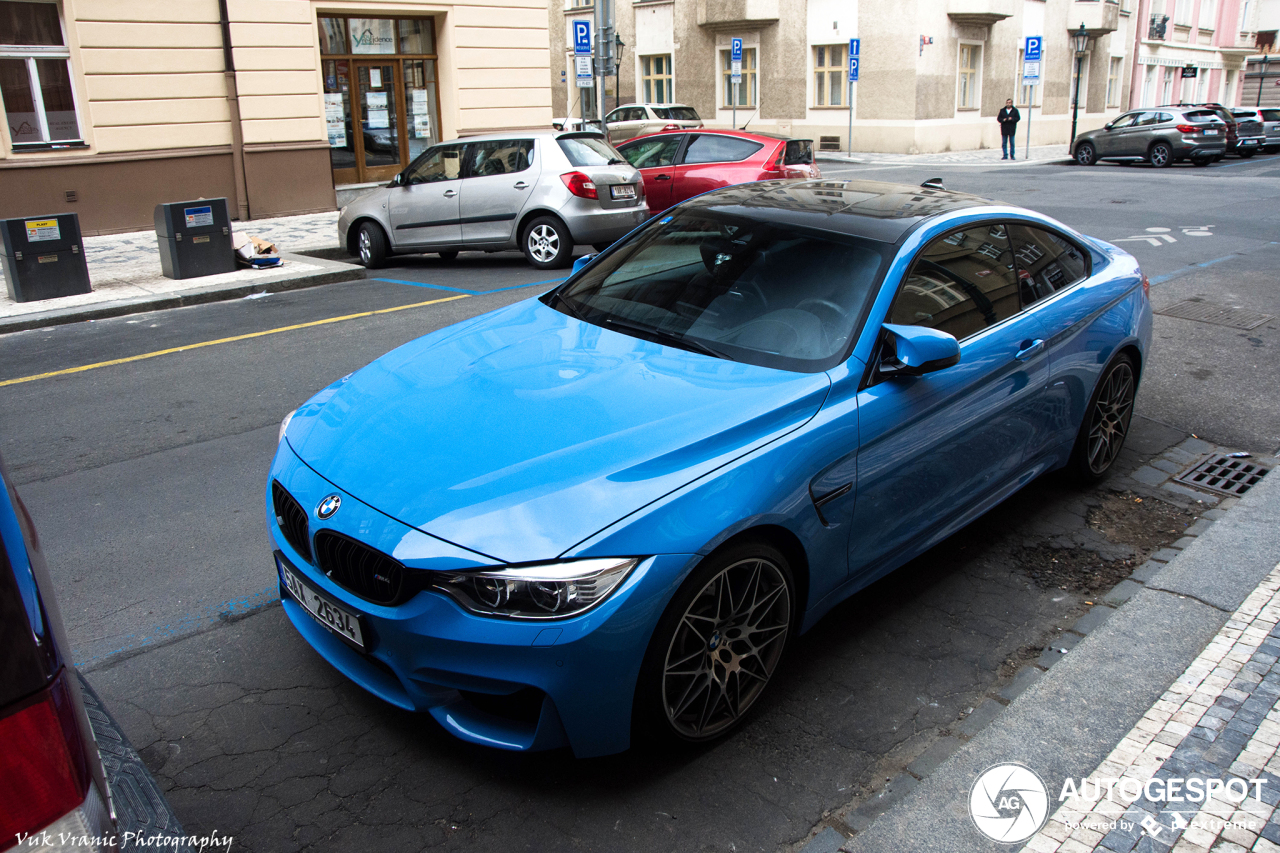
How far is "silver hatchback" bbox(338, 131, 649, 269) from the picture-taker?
462 inches

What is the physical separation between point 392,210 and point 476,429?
9872mm

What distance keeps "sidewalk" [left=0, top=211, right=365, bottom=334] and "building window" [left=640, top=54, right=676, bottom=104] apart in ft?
85.5

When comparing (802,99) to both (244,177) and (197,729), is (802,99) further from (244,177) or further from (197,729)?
(197,729)

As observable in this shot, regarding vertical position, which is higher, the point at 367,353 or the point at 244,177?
the point at 244,177

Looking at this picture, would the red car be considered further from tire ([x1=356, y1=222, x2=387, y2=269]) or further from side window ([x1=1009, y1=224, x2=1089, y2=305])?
side window ([x1=1009, y1=224, x2=1089, y2=305])

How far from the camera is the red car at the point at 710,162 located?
13.7 m

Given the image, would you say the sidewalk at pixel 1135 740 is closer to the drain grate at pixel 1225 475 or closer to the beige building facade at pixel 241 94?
the drain grate at pixel 1225 475

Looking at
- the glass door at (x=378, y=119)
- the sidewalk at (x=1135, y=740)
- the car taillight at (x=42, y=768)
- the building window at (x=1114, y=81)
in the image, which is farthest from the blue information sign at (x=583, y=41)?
the building window at (x=1114, y=81)

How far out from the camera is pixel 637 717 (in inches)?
109

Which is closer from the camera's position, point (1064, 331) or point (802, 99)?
point (1064, 331)

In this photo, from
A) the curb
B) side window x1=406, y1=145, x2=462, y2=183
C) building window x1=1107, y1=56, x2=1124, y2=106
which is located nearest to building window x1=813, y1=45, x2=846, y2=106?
building window x1=1107, y1=56, x2=1124, y2=106

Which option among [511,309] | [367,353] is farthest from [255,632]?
[367,353]

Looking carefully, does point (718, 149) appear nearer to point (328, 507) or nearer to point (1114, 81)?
point (328, 507)

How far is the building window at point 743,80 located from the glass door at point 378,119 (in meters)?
20.4
